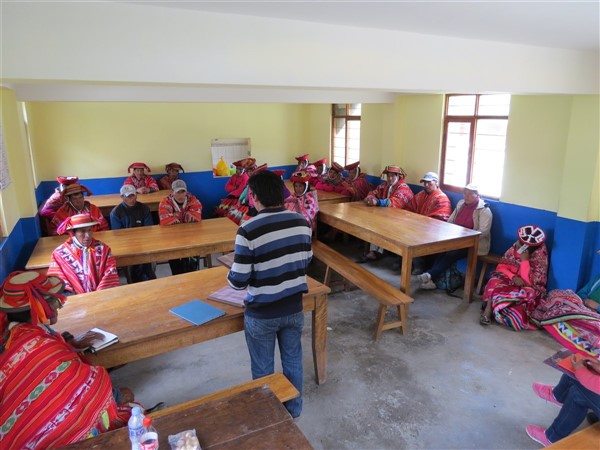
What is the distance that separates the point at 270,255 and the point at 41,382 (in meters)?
1.09

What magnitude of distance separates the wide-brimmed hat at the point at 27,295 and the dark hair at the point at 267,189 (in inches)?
40.4

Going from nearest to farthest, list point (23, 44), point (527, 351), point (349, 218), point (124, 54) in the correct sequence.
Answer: point (23, 44) < point (124, 54) < point (527, 351) < point (349, 218)

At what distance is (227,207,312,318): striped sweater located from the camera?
6.91ft

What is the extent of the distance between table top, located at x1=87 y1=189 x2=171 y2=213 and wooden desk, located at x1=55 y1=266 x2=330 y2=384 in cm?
329

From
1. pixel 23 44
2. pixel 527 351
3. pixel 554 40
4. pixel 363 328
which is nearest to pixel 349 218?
pixel 363 328

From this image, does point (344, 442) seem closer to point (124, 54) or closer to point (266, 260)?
point (266, 260)

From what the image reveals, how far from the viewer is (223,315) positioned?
7.78 ft

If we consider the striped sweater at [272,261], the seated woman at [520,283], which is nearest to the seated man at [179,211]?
the striped sweater at [272,261]

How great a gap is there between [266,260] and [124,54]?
3.78 feet

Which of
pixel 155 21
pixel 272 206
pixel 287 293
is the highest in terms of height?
pixel 155 21

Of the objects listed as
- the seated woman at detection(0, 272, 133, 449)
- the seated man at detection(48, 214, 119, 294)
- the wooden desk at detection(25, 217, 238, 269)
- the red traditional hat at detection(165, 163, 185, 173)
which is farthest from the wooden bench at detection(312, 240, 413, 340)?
the red traditional hat at detection(165, 163, 185, 173)

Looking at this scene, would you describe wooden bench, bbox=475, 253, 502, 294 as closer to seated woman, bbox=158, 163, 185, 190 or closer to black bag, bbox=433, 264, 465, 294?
black bag, bbox=433, 264, 465, 294

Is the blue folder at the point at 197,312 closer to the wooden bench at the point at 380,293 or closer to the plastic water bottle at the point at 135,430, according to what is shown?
the plastic water bottle at the point at 135,430

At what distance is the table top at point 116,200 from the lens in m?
5.81
